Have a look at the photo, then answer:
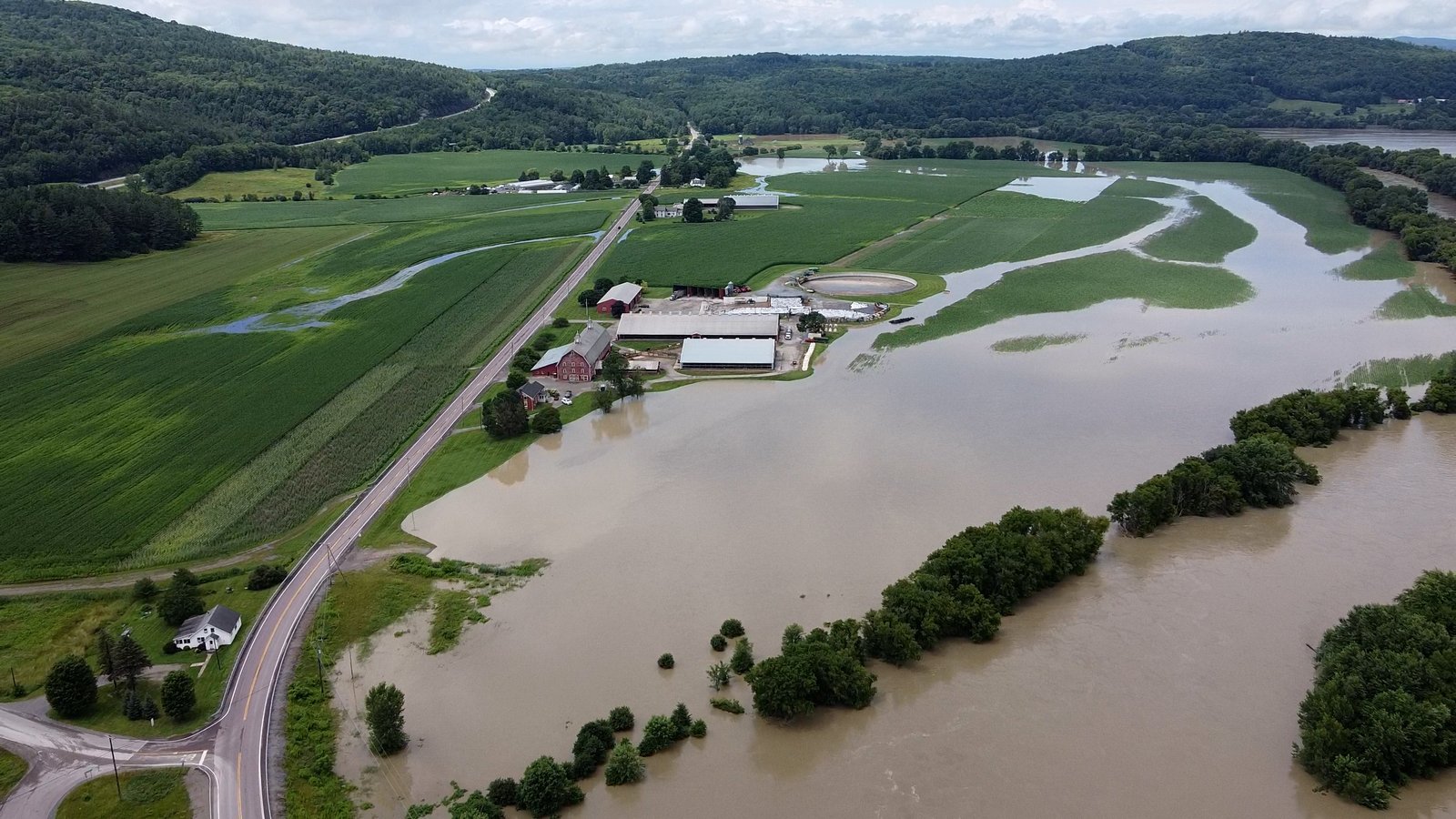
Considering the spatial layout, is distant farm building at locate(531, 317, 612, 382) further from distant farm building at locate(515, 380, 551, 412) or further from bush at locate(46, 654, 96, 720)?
bush at locate(46, 654, 96, 720)

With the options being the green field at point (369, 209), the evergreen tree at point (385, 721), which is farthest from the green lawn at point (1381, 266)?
the green field at point (369, 209)

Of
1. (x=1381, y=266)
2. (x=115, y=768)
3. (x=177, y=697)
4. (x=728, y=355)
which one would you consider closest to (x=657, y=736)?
(x=177, y=697)

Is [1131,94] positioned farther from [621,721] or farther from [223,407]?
[621,721]

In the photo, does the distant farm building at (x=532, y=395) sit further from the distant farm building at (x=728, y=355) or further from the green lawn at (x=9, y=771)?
the green lawn at (x=9, y=771)

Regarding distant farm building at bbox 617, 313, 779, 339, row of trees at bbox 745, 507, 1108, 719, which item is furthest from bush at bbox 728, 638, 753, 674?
distant farm building at bbox 617, 313, 779, 339

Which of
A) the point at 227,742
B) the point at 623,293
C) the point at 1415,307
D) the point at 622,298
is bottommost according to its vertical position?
the point at 227,742
